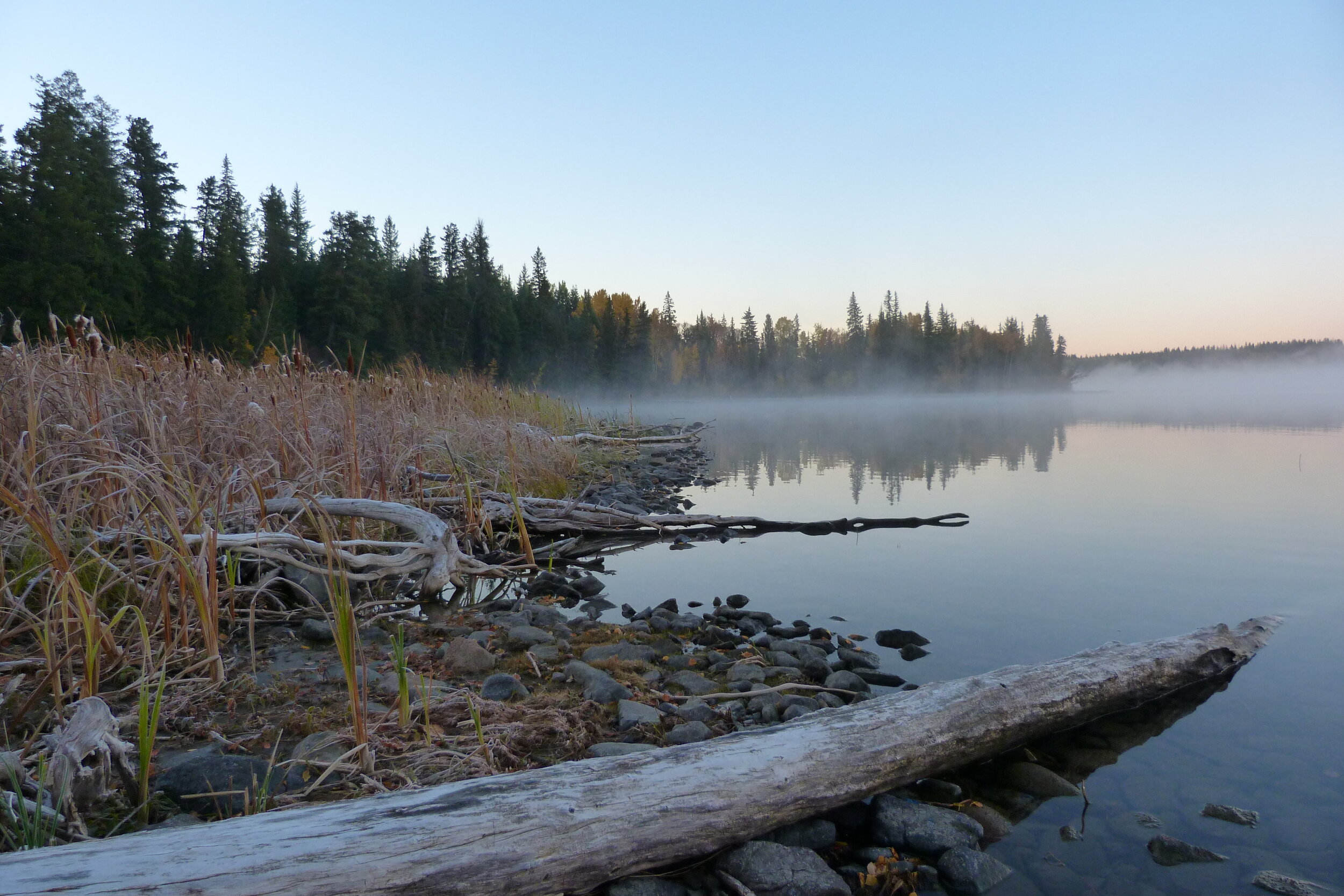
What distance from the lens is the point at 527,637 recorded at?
3691 mm

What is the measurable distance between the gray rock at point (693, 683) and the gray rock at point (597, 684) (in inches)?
11.1

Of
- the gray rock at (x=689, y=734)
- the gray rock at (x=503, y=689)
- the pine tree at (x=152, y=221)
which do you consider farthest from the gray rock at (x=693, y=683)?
the pine tree at (x=152, y=221)

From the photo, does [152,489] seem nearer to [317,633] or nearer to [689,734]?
[317,633]

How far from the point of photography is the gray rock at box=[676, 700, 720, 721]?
2869 millimetres

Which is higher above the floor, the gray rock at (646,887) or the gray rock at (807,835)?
the gray rock at (646,887)

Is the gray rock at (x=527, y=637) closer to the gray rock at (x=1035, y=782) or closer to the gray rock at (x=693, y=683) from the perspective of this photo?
the gray rock at (x=693, y=683)

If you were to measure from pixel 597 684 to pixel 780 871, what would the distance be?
1344 millimetres

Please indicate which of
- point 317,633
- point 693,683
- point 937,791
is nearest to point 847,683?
point 693,683

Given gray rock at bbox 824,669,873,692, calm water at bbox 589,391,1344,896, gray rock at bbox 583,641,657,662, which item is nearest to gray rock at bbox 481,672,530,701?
gray rock at bbox 583,641,657,662

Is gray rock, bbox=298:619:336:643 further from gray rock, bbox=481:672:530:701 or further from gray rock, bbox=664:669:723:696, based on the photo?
gray rock, bbox=664:669:723:696

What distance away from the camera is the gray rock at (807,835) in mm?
2025

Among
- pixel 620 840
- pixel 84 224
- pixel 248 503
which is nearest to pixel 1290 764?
pixel 620 840

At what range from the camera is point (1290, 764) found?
2.77 meters

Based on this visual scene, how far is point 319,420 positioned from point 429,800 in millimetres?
4932
